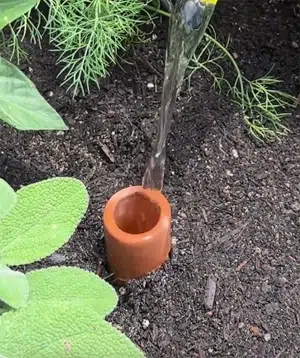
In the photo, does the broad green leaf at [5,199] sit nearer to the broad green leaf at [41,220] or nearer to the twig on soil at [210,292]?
the broad green leaf at [41,220]

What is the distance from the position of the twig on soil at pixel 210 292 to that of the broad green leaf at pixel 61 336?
0.92 feet

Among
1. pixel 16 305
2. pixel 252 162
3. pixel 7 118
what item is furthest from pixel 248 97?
pixel 16 305

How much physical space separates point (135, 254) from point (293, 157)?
303 millimetres

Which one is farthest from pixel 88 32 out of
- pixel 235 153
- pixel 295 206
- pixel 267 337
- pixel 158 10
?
pixel 267 337

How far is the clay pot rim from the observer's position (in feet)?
3.46

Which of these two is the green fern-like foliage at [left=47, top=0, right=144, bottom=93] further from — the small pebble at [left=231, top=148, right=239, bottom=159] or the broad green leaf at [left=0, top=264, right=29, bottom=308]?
the broad green leaf at [left=0, top=264, right=29, bottom=308]

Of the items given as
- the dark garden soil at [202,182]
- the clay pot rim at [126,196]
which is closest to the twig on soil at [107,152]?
the dark garden soil at [202,182]

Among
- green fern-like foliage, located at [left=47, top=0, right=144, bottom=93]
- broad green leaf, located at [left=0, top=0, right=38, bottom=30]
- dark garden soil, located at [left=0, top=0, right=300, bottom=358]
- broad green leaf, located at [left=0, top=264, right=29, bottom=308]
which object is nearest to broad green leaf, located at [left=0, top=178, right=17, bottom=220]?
broad green leaf, located at [left=0, top=264, right=29, bottom=308]

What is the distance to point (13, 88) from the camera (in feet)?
3.23

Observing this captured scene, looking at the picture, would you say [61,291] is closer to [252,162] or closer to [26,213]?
[26,213]

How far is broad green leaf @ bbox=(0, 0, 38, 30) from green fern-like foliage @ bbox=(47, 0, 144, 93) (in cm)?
30

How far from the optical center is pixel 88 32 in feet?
Result: 4.17

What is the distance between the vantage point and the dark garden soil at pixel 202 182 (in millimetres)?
1096

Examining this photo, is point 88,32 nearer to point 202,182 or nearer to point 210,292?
point 202,182
